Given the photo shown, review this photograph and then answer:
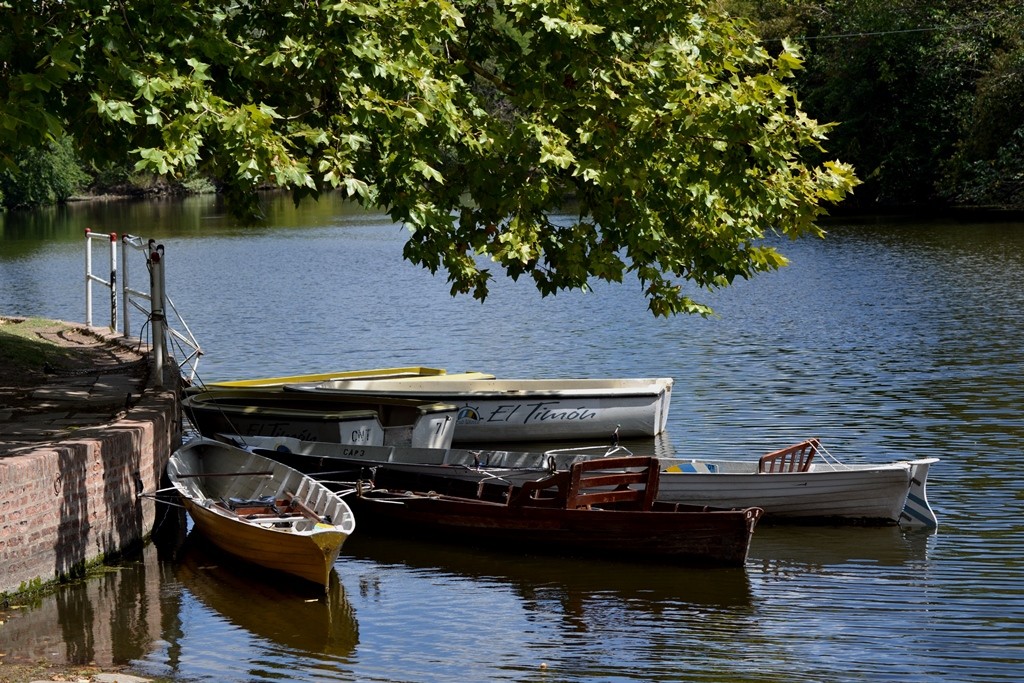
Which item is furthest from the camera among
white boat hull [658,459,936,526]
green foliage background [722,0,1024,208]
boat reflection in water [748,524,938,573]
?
green foliage background [722,0,1024,208]

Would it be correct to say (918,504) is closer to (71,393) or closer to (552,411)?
(552,411)

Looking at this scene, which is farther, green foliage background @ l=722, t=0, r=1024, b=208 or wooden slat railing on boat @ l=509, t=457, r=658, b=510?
green foliage background @ l=722, t=0, r=1024, b=208

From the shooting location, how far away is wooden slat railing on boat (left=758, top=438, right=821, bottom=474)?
48.6ft

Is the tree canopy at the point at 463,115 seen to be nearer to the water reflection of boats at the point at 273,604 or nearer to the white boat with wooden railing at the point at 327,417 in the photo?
the white boat with wooden railing at the point at 327,417

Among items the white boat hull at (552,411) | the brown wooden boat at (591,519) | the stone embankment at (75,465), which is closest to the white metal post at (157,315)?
the stone embankment at (75,465)

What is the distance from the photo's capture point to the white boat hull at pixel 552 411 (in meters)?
19.4

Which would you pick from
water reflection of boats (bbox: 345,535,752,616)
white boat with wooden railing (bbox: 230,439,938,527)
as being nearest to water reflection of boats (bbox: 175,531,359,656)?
water reflection of boats (bbox: 345,535,752,616)

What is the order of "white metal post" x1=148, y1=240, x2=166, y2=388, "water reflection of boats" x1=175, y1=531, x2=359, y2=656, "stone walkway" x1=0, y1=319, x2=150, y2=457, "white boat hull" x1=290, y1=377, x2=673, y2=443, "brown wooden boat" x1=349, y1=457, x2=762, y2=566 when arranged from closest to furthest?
1. "water reflection of boats" x1=175, y1=531, x2=359, y2=656
2. "brown wooden boat" x1=349, y1=457, x2=762, y2=566
3. "stone walkway" x1=0, y1=319, x2=150, y2=457
4. "white metal post" x1=148, y1=240, x2=166, y2=388
5. "white boat hull" x1=290, y1=377, x2=673, y2=443

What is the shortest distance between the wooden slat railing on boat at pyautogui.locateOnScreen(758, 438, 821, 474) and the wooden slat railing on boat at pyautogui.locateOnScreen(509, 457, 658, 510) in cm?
197

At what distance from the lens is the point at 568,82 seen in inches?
634

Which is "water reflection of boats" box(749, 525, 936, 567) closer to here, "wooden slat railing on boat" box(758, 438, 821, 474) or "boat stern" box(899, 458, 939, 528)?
"boat stern" box(899, 458, 939, 528)

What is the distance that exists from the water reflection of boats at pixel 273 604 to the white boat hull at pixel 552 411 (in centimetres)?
608

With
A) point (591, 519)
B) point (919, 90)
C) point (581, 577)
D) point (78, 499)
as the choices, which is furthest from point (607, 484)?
point (919, 90)

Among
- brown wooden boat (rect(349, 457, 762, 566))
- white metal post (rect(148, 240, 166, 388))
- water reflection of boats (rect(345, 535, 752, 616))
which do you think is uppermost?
white metal post (rect(148, 240, 166, 388))
